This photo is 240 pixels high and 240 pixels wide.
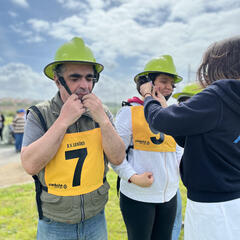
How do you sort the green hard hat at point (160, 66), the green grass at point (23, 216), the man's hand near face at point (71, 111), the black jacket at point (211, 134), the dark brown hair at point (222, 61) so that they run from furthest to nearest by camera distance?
the green grass at point (23, 216) < the green hard hat at point (160, 66) < the man's hand near face at point (71, 111) < the dark brown hair at point (222, 61) < the black jacket at point (211, 134)

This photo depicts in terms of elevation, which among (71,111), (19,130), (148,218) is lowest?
(19,130)

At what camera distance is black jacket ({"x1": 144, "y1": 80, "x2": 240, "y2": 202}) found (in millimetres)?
1208

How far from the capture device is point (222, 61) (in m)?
1.36

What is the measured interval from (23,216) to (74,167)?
11.8 ft

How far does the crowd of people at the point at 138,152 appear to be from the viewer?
49.8 inches

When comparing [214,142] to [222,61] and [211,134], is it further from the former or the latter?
[222,61]

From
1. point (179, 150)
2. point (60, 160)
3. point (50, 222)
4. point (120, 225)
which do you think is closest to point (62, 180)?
point (60, 160)

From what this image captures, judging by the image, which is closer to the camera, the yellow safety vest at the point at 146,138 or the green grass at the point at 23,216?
the yellow safety vest at the point at 146,138

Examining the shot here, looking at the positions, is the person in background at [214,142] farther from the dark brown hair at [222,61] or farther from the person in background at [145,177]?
the person in background at [145,177]

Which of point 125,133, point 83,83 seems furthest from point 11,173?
point 83,83

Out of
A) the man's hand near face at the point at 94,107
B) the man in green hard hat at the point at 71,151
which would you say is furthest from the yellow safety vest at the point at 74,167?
the man's hand near face at the point at 94,107

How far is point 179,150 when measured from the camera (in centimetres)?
219

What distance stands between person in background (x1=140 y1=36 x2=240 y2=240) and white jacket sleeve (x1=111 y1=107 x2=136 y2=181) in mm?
721

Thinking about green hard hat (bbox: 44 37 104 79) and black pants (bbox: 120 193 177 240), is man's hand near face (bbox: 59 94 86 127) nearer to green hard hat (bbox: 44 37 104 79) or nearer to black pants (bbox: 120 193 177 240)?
green hard hat (bbox: 44 37 104 79)
